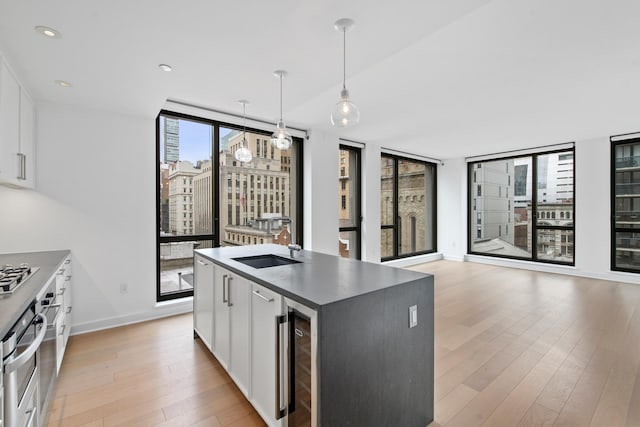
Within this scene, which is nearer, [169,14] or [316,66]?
[169,14]

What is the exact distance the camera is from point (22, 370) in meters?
1.29

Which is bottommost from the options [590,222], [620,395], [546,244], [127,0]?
[620,395]

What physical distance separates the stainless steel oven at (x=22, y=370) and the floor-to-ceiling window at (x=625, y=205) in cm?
766

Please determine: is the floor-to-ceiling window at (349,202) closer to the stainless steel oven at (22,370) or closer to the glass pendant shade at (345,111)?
the glass pendant shade at (345,111)

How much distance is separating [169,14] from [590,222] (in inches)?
281

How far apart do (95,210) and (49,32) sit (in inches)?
74.9

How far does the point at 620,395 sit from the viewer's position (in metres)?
2.07

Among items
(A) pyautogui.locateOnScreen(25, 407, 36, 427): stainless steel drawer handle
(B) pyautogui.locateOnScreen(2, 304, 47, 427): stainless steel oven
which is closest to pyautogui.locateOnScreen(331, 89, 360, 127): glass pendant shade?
(B) pyautogui.locateOnScreen(2, 304, 47, 427): stainless steel oven

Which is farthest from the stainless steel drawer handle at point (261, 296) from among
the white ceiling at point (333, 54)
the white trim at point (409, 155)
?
the white trim at point (409, 155)

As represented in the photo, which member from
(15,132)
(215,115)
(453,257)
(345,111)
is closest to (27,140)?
(15,132)

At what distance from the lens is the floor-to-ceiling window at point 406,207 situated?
6.52 m

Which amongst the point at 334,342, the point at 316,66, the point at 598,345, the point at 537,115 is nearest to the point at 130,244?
the point at 316,66

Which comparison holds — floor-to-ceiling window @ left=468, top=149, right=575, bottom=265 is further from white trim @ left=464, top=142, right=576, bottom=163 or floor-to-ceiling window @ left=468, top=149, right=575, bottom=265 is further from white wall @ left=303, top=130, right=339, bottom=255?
white wall @ left=303, top=130, right=339, bottom=255

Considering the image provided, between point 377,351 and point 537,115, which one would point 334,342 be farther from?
point 537,115
